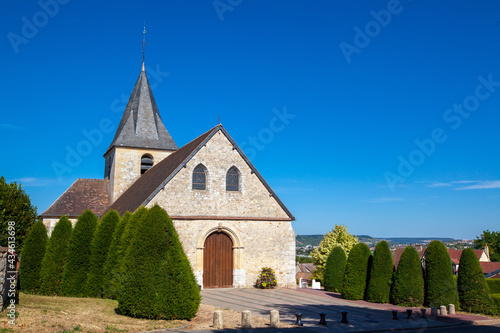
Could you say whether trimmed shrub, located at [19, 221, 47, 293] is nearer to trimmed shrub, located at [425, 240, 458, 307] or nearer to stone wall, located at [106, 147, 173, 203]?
stone wall, located at [106, 147, 173, 203]

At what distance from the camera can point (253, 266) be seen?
22953 mm

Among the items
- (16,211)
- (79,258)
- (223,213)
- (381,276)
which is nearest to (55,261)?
(79,258)

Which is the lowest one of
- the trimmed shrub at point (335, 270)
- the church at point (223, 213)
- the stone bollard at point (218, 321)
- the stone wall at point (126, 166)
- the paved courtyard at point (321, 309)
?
the paved courtyard at point (321, 309)

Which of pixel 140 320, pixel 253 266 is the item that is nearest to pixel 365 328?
pixel 140 320

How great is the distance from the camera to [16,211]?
2677 centimetres

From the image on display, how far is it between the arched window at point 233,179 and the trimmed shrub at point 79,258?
24.7 ft

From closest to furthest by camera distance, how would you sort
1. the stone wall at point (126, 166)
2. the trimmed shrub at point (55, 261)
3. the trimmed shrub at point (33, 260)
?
the trimmed shrub at point (55, 261), the trimmed shrub at point (33, 260), the stone wall at point (126, 166)

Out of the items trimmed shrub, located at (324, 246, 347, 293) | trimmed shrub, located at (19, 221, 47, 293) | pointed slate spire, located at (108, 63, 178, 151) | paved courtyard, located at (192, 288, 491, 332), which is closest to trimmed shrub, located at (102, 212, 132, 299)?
trimmed shrub, located at (19, 221, 47, 293)

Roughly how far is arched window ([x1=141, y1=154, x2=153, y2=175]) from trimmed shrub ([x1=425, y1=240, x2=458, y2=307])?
68.9 ft

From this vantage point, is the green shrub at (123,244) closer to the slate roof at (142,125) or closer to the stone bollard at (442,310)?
the stone bollard at (442,310)

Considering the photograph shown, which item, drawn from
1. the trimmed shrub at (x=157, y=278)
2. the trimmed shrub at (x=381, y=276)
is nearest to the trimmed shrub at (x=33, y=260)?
the trimmed shrub at (x=157, y=278)

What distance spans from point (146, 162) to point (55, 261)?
15.0m

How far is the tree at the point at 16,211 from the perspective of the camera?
25906 mm

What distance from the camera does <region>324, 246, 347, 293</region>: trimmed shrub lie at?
Result: 24.9m
